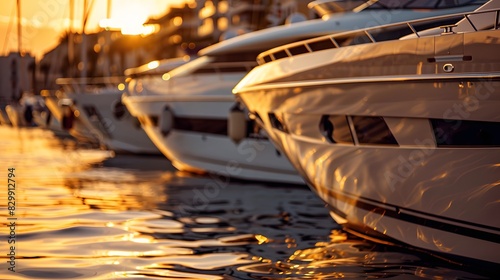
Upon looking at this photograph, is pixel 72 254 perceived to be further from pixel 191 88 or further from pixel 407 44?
pixel 191 88

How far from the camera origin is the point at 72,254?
6637mm

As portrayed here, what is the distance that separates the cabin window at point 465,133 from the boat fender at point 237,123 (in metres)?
6.37

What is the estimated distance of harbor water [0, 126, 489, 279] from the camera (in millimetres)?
6215

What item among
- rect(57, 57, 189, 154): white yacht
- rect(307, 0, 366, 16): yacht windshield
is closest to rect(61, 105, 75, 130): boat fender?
rect(57, 57, 189, 154): white yacht

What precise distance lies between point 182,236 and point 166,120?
22.1 ft

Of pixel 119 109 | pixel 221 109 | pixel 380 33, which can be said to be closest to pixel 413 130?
pixel 380 33

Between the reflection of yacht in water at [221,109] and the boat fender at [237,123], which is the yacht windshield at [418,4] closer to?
the reflection of yacht in water at [221,109]

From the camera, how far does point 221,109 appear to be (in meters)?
13.1

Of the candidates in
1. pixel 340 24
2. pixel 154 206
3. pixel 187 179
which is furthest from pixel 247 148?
pixel 154 206

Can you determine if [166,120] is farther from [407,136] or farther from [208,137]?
[407,136]

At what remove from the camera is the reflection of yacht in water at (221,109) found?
12242 millimetres

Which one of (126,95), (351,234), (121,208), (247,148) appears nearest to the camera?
(351,234)

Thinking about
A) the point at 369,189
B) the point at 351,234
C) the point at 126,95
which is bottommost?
the point at 351,234

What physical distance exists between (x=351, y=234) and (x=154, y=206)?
287cm
